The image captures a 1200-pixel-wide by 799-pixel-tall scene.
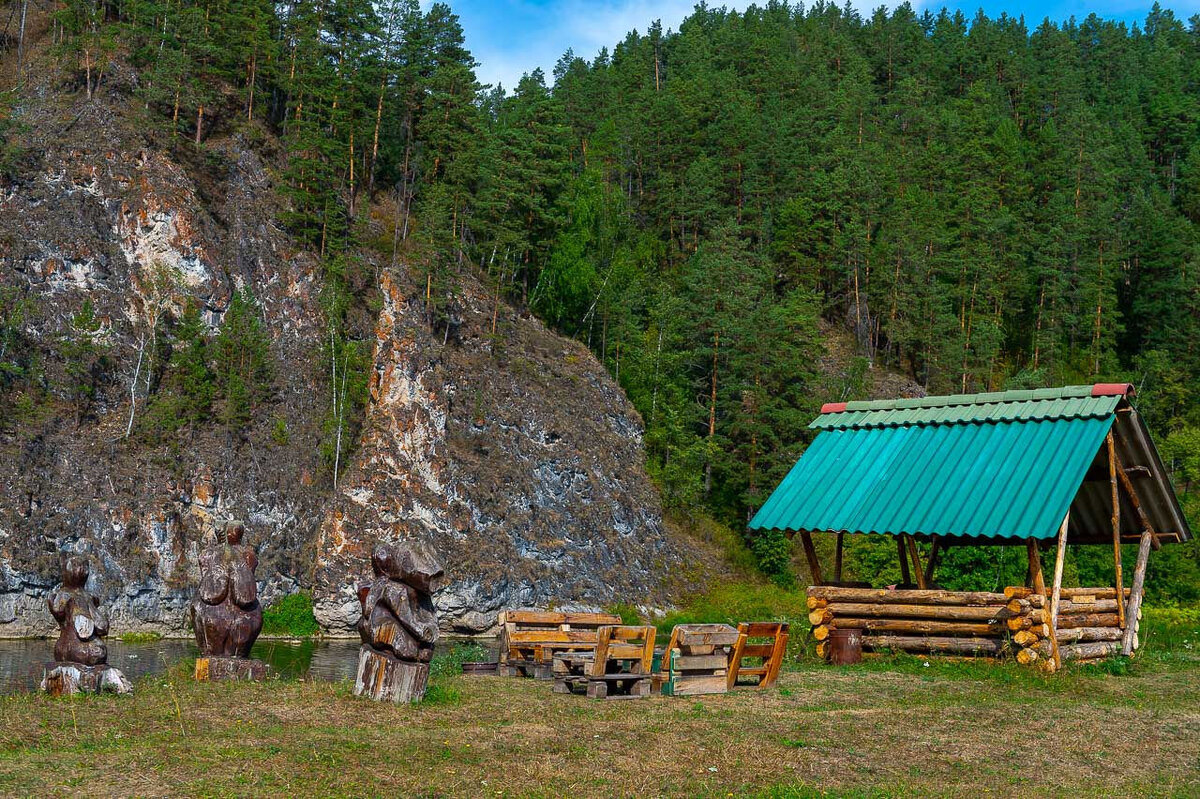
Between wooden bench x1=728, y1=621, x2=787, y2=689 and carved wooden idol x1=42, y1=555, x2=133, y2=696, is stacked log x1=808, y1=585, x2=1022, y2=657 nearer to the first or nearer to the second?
wooden bench x1=728, y1=621, x2=787, y2=689

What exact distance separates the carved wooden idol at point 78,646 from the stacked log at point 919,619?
489 inches

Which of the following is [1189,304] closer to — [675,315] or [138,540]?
[675,315]

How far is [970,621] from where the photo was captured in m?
19.0

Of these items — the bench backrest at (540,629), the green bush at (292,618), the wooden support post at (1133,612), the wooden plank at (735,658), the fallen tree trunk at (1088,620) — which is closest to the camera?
the wooden plank at (735,658)

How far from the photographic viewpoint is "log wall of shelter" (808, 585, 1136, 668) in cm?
1825

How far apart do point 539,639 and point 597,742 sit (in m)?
8.91

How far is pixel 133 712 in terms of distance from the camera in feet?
38.6

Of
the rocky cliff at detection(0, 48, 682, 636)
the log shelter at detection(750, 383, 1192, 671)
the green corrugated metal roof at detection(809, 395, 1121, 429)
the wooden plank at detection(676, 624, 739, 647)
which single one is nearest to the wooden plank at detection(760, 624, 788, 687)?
the wooden plank at detection(676, 624, 739, 647)

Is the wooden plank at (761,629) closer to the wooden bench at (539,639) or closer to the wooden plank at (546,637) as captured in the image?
the wooden bench at (539,639)

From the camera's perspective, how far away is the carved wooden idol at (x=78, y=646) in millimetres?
13266

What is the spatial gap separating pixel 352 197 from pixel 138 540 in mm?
24499

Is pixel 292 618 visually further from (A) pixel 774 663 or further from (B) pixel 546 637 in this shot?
(A) pixel 774 663

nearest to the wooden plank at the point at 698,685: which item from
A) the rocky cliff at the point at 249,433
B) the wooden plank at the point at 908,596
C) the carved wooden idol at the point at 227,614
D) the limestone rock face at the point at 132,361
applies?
the wooden plank at the point at 908,596

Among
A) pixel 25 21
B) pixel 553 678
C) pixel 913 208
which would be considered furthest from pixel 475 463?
pixel 913 208
